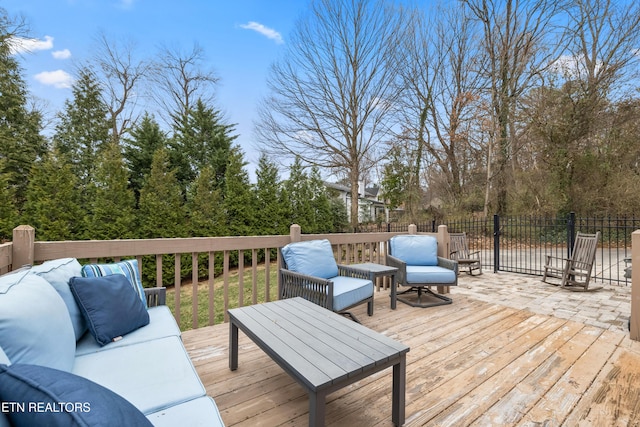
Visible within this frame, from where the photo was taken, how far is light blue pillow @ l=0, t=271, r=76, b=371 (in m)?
1.04

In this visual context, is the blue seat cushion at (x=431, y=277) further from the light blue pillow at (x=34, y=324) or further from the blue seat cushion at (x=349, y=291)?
the light blue pillow at (x=34, y=324)

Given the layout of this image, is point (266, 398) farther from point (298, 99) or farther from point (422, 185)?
point (422, 185)

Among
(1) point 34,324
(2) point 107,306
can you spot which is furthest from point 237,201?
(1) point 34,324

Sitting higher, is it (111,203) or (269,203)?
(269,203)

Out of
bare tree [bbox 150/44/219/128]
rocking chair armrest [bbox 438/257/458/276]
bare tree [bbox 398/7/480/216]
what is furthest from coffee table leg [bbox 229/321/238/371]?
bare tree [bbox 398/7/480/216]

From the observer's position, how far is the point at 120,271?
2.09 meters

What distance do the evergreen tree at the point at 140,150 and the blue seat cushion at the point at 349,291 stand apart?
727 centimetres

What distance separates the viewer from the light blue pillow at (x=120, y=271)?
6.37 feet

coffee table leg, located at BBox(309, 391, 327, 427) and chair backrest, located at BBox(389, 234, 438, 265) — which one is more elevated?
chair backrest, located at BBox(389, 234, 438, 265)

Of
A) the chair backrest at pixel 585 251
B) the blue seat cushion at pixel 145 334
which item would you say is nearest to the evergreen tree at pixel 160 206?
the blue seat cushion at pixel 145 334

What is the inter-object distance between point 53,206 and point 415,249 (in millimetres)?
6943

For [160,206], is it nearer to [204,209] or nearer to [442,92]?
[204,209]

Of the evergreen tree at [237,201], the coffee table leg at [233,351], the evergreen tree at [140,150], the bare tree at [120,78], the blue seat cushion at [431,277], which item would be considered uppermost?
the bare tree at [120,78]

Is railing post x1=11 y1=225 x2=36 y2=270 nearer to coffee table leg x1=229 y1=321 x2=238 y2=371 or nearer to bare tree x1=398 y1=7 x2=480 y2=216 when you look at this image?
coffee table leg x1=229 y1=321 x2=238 y2=371
